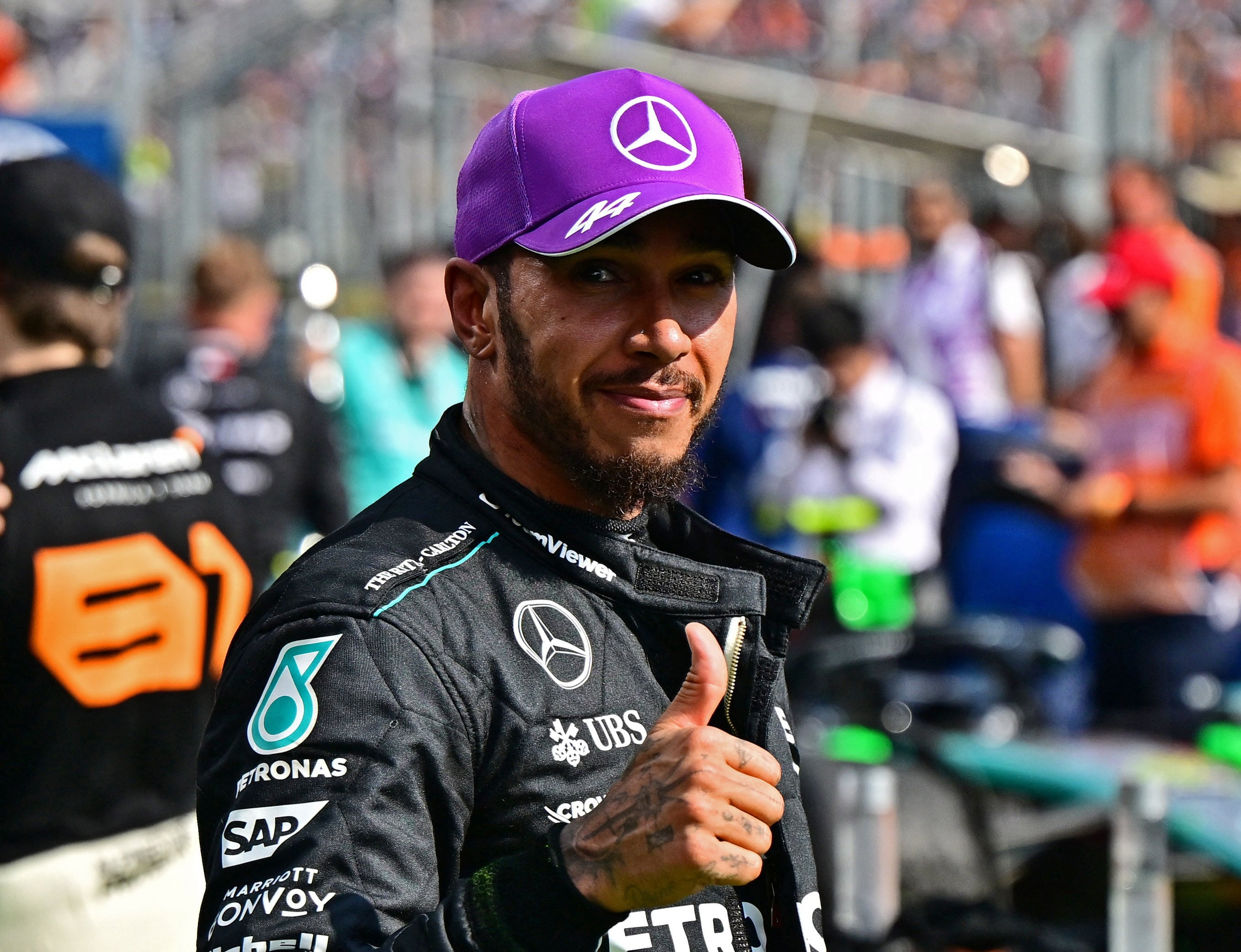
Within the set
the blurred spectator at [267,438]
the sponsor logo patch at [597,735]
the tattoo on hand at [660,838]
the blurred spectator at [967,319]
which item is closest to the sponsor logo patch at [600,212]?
the sponsor logo patch at [597,735]

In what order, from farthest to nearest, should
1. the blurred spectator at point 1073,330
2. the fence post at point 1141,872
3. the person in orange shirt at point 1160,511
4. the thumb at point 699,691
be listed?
the blurred spectator at point 1073,330 < the person in orange shirt at point 1160,511 < the fence post at point 1141,872 < the thumb at point 699,691

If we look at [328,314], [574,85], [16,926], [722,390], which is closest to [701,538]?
[722,390]

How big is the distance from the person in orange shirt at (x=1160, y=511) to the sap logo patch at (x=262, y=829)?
4.40 meters

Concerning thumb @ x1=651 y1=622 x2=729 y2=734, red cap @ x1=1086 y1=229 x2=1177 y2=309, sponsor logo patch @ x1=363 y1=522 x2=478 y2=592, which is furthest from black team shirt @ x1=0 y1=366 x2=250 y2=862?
red cap @ x1=1086 y1=229 x2=1177 y2=309

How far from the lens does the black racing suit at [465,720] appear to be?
1.50 meters

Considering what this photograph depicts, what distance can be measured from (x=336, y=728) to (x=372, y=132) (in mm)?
8512

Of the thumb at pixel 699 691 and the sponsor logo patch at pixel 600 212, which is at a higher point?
the sponsor logo patch at pixel 600 212

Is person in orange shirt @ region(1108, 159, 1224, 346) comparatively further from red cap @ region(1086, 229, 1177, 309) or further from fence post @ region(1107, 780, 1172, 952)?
fence post @ region(1107, 780, 1172, 952)

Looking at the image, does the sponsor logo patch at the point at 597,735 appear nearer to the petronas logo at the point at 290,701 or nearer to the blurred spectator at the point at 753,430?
the petronas logo at the point at 290,701

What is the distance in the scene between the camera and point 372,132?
965 cm

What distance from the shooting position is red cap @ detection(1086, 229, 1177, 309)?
5.88 meters

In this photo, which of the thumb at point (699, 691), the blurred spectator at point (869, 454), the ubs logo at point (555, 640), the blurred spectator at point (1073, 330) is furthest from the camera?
the blurred spectator at point (1073, 330)

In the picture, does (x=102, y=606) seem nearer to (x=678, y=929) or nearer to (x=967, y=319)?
(x=678, y=929)

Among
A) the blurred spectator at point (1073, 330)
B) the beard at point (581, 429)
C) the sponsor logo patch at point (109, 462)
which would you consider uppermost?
the beard at point (581, 429)
